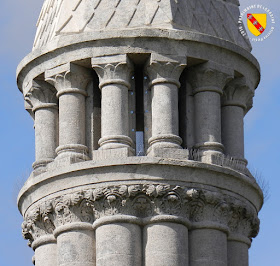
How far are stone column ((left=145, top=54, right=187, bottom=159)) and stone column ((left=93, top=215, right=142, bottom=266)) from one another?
2.15 meters

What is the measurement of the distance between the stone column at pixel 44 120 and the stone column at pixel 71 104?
65 cm

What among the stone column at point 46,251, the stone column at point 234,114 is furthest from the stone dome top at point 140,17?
the stone column at point 46,251

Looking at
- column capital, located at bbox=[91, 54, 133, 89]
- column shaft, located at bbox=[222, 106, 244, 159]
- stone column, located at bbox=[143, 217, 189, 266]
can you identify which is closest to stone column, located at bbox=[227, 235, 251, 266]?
stone column, located at bbox=[143, 217, 189, 266]

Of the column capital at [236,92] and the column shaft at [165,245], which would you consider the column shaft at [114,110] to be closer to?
the column shaft at [165,245]

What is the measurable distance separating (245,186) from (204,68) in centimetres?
360

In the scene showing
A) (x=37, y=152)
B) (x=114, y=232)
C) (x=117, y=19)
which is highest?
(x=117, y=19)

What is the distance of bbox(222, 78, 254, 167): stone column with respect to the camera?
4781 centimetres

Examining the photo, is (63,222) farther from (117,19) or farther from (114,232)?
(117,19)

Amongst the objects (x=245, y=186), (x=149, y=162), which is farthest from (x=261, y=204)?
(x=149, y=162)

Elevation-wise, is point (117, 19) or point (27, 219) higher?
point (117, 19)

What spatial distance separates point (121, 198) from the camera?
45.2 m

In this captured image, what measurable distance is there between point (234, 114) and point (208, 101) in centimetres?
133

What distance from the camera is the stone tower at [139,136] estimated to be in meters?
45.2

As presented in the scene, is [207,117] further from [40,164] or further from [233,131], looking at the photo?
[40,164]
